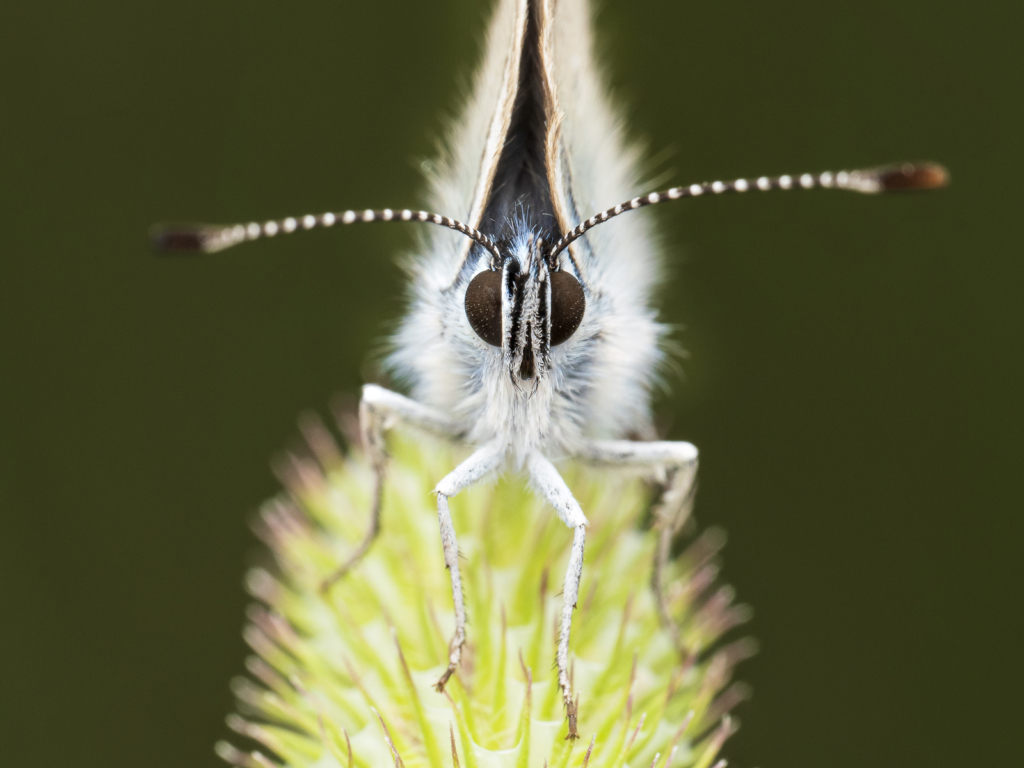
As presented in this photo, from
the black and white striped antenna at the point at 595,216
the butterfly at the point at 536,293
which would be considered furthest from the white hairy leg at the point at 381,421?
the black and white striped antenna at the point at 595,216

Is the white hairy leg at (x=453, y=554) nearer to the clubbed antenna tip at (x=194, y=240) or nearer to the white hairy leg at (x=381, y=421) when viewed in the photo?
the white hairy leg at (x=381, y=421)

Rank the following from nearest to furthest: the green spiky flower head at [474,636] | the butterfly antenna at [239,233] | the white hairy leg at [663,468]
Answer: the butterfly antenna at [239,233] → the green spiky flower head at [474,636] → the white hairy leg at [663,468]

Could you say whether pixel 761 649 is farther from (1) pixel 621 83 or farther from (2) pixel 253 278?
(2) pixel 253 278

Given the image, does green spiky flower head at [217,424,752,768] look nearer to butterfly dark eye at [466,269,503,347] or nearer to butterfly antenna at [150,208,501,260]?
butterfly dark eye at [466,269,503,347]

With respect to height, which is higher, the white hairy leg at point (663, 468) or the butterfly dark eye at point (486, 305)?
the butterfly dark eye at point (486, 305)

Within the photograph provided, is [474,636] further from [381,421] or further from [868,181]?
[868,181]

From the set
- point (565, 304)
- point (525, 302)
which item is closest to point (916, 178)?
point (565, 304)
